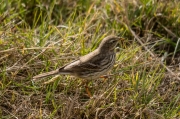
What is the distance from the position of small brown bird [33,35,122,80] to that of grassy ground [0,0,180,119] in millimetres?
192

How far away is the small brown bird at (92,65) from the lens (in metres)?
6.23

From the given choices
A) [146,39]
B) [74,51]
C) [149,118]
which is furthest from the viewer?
[146,39]

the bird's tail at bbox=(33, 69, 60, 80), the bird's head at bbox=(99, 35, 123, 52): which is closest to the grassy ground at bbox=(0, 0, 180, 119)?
the bird's tail at bbox=(33, 69, 60, 80)

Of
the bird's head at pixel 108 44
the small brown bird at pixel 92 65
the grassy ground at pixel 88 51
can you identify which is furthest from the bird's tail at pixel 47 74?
the bird's head at pixel 108 44

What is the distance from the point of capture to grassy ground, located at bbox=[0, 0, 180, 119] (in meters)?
5.98

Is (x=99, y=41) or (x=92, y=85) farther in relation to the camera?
(x=99, y=41)

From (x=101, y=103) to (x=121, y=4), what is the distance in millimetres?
2389

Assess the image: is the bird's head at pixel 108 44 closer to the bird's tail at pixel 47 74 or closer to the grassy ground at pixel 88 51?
the grassy ground at pixel 88 51

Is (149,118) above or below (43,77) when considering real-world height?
below

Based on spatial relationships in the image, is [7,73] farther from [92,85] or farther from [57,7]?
[57,7]

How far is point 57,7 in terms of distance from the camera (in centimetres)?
855

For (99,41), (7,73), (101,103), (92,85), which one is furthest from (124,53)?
(7,73)

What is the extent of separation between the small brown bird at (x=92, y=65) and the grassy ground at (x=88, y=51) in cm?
19

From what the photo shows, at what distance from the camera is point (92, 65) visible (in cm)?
639
